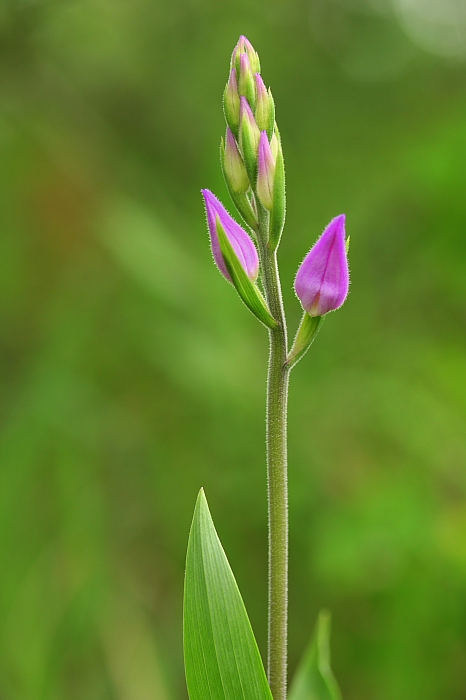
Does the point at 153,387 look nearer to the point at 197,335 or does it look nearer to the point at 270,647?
the point at 197,335

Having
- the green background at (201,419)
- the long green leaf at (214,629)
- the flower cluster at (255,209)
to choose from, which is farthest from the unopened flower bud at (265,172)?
the green background at (201,419)

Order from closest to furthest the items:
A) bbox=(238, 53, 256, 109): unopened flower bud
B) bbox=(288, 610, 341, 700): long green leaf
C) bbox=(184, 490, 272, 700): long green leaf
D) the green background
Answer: bbox=(184, 490, 272, 700): long green leaf
bbox=(238, 53, 256, 109): unopened flower bud
bbox=(288, 610, 341, 700): long green leaf
the green background

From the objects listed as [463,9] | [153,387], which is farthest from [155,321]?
[463,9]

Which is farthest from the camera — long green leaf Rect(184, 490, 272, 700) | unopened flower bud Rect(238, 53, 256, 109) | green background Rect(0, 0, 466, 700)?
green background Rect(0, 0, 466, 700)

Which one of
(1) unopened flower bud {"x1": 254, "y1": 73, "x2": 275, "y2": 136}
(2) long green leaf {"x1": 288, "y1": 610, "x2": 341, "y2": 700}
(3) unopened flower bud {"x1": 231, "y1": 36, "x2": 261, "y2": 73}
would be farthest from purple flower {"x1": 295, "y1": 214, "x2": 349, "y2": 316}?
(2) long green leaf {"x1": 288, "y1": 610, "x2": 341, "y2": 700}

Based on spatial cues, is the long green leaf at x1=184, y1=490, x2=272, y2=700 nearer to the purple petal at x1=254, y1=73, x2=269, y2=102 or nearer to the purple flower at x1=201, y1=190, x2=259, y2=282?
the purple flower at x1=201, y1=190, x2=259, y2=282

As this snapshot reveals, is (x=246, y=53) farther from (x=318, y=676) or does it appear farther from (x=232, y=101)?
(x=318, y=676)

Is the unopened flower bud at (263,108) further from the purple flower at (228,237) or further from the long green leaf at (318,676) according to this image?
the long green leaf at (318,676)
